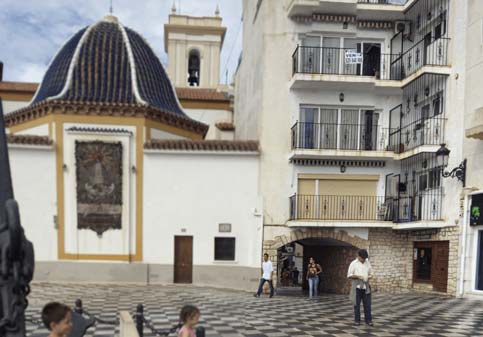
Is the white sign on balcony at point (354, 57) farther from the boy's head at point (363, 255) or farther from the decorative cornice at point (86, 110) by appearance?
the boy's head at point (363, 255)

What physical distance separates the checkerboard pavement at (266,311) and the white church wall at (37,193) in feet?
6.01

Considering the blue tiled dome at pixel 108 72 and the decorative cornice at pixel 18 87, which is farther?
the decorative cornice at pixel 18 87

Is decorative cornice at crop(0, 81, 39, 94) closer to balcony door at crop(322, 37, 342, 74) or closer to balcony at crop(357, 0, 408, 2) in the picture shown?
balcony door at crop(322, 37, 342, 74)

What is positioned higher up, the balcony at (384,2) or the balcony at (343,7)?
the balcony at (384,2)

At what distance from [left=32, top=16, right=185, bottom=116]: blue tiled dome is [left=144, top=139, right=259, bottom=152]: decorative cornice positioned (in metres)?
1.70

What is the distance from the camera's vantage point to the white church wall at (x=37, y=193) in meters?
15.4

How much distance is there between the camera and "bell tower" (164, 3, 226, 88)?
32750mm

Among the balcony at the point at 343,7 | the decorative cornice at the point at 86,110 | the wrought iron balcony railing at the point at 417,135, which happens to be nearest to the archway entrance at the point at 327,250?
the wrought iron balcony railing at the point at 417,135

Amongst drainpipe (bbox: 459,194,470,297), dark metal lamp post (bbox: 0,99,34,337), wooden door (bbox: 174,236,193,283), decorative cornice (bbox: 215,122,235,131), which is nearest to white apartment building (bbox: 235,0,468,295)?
drainpipe (bbox: 459,194,470,297)

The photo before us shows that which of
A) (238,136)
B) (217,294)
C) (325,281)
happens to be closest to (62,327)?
(217,294)

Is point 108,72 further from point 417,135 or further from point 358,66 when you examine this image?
point 417,135

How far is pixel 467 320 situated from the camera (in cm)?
994

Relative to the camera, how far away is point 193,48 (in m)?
33.4

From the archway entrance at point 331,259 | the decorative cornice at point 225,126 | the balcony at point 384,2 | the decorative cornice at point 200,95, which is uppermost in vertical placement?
the balcony at point 384,2
